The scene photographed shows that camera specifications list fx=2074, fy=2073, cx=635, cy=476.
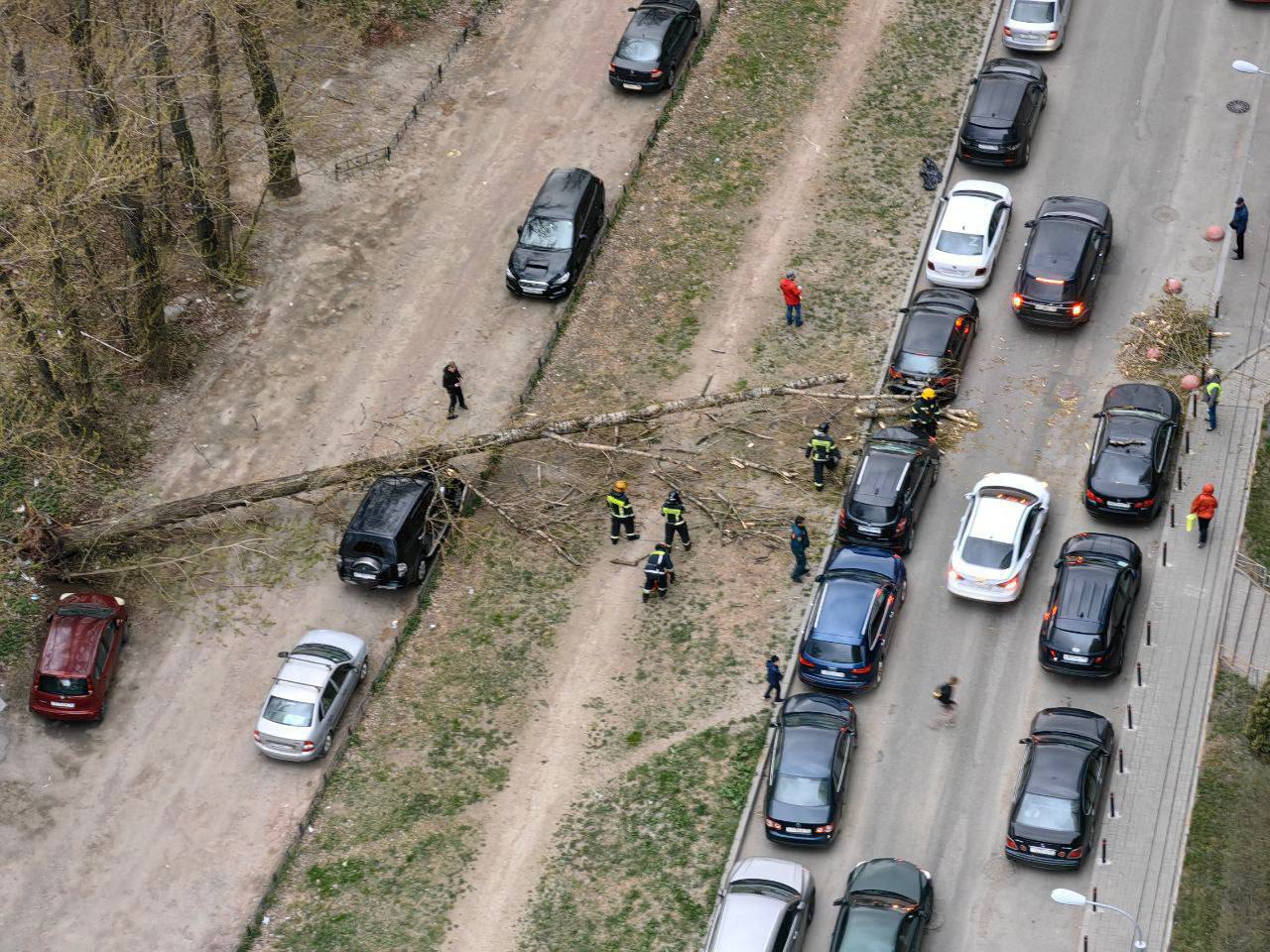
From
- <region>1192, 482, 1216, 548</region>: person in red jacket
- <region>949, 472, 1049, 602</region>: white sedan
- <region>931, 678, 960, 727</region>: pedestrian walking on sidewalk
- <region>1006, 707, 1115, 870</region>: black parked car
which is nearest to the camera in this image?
<region>1006, 707, 1115, 870</region>: black parked car

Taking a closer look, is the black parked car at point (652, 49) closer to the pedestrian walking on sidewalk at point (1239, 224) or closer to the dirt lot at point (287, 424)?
the dirt lot at point (287, 424)

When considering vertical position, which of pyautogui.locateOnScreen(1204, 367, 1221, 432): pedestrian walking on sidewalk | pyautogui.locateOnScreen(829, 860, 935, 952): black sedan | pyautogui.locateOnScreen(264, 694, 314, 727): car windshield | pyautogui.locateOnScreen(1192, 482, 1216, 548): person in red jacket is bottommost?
pyautogui.locateOnScreen(829, 860, 935, 952): black sedan

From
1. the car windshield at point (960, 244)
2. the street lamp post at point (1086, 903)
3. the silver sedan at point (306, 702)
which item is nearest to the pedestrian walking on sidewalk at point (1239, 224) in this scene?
the car windshield at point (960, 244)

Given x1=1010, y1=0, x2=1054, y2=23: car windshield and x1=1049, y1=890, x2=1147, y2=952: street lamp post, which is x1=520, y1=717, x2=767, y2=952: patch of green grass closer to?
x1=1049, y1=890, x2=1147, y2=952: street lamp post

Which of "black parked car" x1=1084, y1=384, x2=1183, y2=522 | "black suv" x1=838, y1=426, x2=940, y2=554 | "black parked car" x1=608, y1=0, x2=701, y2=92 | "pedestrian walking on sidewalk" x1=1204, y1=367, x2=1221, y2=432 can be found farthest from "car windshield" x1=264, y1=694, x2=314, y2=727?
"black parked car" x1=608, y1=0, x2=701, y2=92

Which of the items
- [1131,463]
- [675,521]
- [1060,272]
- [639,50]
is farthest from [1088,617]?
[639,50]

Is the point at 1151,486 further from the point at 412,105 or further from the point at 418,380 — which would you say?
the point at 412,105

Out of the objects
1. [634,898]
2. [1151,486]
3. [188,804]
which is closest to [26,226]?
[188,804]
